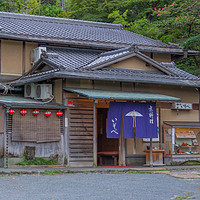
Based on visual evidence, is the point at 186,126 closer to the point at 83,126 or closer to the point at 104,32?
the point at 83,126

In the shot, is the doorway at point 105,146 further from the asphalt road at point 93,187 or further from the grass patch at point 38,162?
the asphalt road at point 93,187

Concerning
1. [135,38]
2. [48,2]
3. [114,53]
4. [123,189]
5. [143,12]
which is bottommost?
[123,189]

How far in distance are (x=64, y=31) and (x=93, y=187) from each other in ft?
42.6

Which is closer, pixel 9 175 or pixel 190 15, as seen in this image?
pixel 9 175

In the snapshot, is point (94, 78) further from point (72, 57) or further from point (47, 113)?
point (72, 57)

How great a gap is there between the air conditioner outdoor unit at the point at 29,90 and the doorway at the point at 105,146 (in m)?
3.75

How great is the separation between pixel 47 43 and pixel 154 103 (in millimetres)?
6003

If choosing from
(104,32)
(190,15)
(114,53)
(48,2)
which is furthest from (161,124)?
(48,2)

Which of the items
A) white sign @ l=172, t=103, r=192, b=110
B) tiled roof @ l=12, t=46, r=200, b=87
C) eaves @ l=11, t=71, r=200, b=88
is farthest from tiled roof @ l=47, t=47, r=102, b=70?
white sign @ l=172, t=103, r=192, b=110

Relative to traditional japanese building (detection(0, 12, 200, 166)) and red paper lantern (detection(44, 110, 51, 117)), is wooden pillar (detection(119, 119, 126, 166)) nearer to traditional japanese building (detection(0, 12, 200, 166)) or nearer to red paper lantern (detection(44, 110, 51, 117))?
traditional japanese building (detection(0, 12, 200, 166))

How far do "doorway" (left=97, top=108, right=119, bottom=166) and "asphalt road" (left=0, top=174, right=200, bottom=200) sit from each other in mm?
5204

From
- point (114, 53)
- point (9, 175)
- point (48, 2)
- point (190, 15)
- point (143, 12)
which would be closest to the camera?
point (9, 175)

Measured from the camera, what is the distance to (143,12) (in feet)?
108

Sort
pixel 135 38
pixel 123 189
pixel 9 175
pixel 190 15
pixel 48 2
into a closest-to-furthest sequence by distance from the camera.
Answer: pixel 123 189 < pixel 9 175 < pixel 190 15 < pixel 135 38 < pixel 48 2
